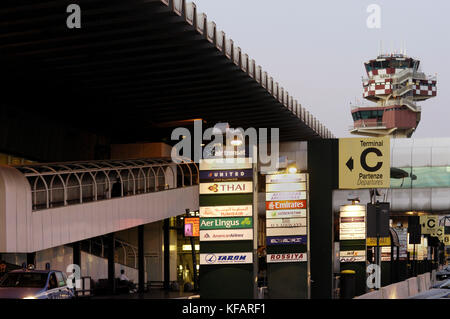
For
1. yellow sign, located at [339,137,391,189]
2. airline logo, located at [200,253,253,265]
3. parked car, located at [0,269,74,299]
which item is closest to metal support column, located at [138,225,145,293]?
yellow sign, located at [339,137,391,189]

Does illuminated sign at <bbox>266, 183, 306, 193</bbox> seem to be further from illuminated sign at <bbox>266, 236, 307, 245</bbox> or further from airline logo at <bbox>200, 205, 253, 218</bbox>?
airline logo at <bbox>200, 205, 253, 218</bbox>

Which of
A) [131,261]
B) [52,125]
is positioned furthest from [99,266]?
[52,125]

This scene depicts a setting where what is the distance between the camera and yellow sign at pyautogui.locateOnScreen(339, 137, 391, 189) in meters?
33.4

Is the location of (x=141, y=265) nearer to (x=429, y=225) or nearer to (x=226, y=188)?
(x=226, y=188)

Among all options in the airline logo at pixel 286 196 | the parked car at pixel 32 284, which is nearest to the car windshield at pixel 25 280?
the parked car at pixel 32 284

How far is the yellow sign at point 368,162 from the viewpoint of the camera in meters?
33.4

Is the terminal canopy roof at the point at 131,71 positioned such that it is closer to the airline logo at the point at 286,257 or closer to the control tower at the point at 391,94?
the airline logo at the point at 286,257

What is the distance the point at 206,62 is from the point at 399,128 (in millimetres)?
121064

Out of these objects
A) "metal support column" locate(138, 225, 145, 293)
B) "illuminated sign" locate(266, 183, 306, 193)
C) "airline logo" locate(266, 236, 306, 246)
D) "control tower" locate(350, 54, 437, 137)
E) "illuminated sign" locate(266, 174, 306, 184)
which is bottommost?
"metal support column" locate(138, 225, 145, 293)

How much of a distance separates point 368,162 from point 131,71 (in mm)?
10882

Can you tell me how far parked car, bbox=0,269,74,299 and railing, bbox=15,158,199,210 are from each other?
6.86 metres

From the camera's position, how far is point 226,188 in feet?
73.8

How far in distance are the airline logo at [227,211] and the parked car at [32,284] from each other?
15.6ft

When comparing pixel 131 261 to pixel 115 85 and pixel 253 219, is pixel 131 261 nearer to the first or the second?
pixel 115 85
